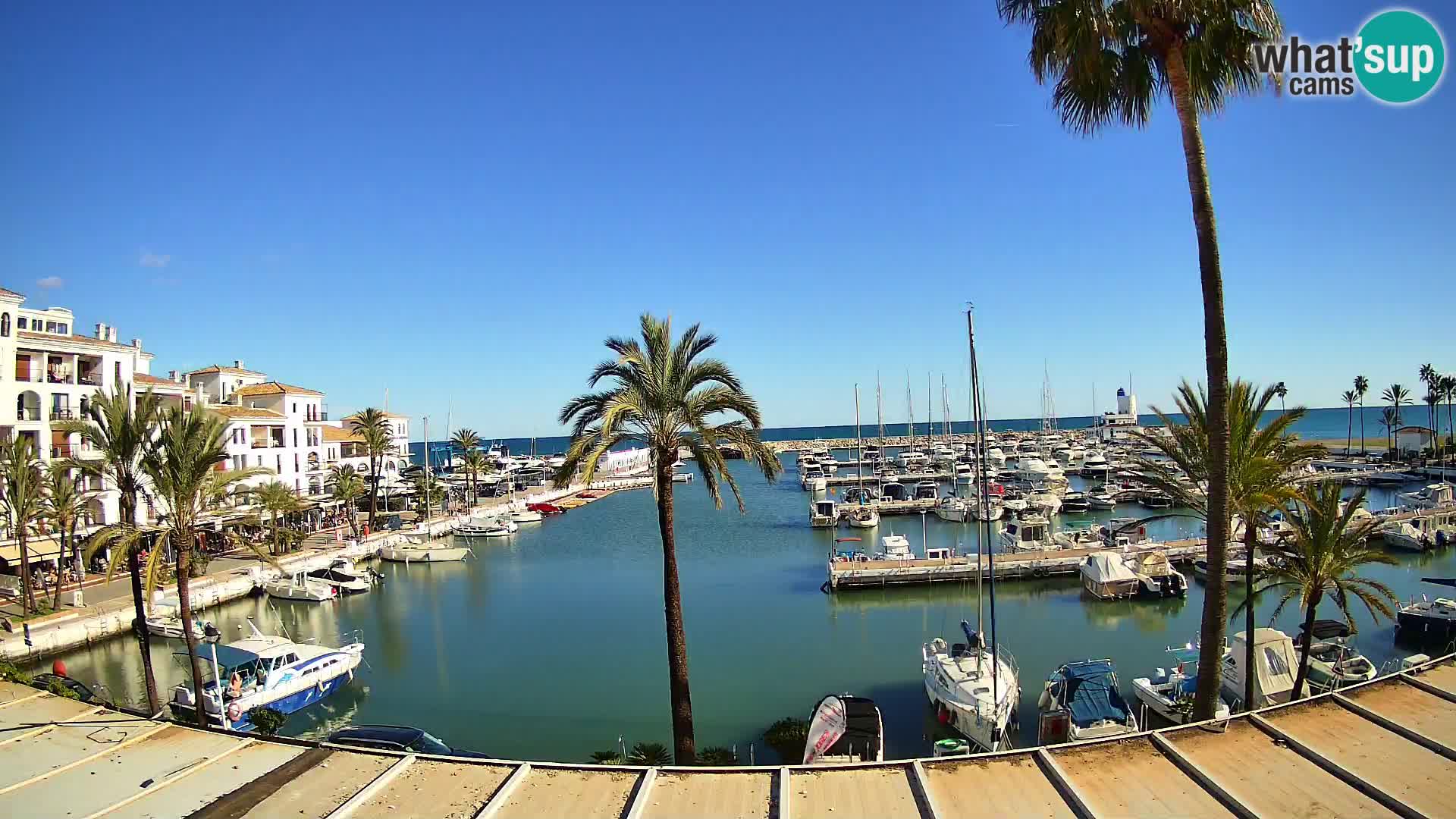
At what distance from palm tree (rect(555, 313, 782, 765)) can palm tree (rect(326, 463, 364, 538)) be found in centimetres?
4571

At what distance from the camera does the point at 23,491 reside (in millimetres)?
30703

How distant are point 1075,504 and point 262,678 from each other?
62.6m

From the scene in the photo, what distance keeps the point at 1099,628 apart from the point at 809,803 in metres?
27.3

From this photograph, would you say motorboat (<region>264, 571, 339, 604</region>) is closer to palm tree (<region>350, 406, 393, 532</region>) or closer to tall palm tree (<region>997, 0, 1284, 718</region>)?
palm tree (<region>350, 406, 393, 532</region>)

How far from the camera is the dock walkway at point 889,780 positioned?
867 centimetres

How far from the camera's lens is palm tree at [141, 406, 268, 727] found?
18047mm

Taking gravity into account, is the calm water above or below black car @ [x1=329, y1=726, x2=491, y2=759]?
below

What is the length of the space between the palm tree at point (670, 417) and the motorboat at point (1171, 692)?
1238 cm

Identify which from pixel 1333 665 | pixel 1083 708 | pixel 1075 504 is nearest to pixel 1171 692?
pixel 1083 708

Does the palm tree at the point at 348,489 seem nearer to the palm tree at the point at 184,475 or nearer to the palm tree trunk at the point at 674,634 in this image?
the palm tree at the point at 184,475

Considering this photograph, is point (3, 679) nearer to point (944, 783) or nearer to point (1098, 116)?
point (944, 783)

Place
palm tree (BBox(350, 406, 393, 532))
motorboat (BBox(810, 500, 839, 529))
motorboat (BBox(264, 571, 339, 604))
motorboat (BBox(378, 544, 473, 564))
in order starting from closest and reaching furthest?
1. motorboat (BBox(264, 571, 339, 604))
2. motorboat (BBox(378, 544, 473, 564))
3. palm tree (BBox(350, 406, 393, 532))
4. motorboat (BBox(810, 500, 839, 529))

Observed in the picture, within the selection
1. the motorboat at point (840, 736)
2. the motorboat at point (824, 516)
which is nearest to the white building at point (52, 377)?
the motorboat at point (840, 736)

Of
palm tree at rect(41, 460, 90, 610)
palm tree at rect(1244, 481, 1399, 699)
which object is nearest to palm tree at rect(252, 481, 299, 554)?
palm tree at rect(41, 460, 90, 610)
